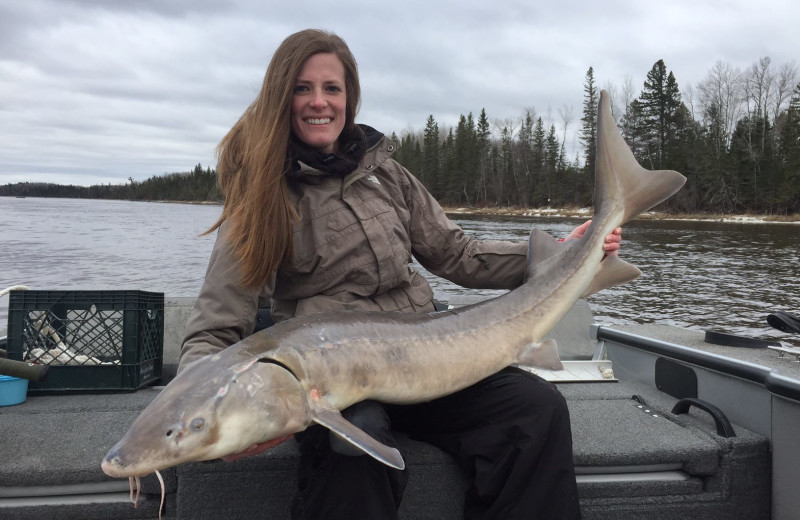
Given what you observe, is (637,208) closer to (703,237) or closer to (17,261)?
(17,261)

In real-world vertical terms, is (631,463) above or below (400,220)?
below

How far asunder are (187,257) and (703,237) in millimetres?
21786

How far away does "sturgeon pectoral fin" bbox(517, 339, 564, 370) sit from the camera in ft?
8.39

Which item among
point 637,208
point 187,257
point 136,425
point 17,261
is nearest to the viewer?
point 136,425

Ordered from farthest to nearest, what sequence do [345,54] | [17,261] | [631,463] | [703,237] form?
1. [703,237]
2. [17,261]
3. [345,54]
4. [631,463]

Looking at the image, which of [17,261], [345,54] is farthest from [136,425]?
[17,261]

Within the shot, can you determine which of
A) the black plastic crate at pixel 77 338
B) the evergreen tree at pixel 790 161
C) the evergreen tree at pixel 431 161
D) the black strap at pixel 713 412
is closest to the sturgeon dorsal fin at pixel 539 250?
the black strap at pixel 713 412

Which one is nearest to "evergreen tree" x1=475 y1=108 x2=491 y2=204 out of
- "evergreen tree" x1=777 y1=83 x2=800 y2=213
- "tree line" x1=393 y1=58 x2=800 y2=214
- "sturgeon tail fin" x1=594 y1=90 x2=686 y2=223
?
"tree line" x1=393 y1=58 x2=800 y2=214

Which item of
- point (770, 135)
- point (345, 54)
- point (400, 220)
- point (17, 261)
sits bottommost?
point (17, 261)

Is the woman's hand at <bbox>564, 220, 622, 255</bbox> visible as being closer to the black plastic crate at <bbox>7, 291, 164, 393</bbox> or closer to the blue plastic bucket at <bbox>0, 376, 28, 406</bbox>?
the black plastic crate at <bbox>7, 291, 164, 393</bbox>

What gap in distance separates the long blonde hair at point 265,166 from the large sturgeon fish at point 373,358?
0.36 metres

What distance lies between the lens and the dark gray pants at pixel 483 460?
1.87 metres

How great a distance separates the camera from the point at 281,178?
252 cm

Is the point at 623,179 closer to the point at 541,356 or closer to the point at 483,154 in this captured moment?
→ the point at 541,356
